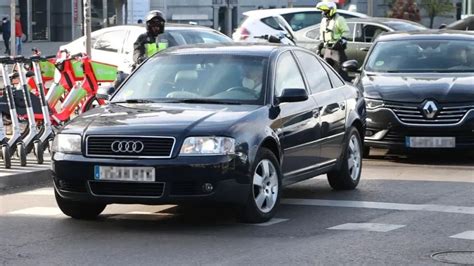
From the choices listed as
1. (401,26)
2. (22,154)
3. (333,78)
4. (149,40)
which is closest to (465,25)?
(401,26)

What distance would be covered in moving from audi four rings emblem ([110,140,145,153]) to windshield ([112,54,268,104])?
1.13 metres

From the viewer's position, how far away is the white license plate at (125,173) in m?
9.14

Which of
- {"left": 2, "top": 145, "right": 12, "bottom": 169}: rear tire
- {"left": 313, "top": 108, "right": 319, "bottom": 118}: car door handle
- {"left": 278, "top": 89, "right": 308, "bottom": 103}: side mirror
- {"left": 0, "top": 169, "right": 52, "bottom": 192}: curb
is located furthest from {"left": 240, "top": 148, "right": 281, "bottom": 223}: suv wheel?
{"left": 2, "top": 145, "right": 12, "bottom": 169}: rear tire

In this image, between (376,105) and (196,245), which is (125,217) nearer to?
(196,245)

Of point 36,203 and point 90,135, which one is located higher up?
point 90,135

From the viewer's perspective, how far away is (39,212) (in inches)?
415

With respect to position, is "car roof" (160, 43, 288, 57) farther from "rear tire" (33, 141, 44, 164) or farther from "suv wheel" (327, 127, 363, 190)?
"rear tire" (33, 141, 44, 164)

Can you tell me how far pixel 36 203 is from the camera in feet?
36.7

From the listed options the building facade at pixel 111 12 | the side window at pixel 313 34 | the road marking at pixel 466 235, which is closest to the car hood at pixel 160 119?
the road marking at pixel 466 235

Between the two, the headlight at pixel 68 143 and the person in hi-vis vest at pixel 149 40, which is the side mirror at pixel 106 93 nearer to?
the headlight at pixel 68 143

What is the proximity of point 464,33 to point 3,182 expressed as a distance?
757 cm

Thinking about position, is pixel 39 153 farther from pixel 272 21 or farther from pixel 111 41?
pixel 272 21

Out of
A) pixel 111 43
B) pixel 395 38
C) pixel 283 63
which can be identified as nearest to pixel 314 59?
pixel 283 63

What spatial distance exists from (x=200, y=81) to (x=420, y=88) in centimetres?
472
